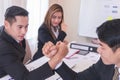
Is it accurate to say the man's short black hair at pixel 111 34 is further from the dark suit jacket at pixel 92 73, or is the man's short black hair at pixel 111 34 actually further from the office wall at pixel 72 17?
the office wall at pixel 72 17

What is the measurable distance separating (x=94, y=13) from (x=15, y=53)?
224cm

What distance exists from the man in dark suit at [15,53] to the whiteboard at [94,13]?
2056 millimetres

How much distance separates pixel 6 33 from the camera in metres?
1.45

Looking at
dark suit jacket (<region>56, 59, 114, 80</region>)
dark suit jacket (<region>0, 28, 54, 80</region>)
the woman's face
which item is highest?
the woman's face

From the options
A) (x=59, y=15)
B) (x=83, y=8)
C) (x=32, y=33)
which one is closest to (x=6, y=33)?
(x=59, y=15)

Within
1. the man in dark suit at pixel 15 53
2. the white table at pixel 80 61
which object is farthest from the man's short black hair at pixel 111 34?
the white table at pixel 80 61

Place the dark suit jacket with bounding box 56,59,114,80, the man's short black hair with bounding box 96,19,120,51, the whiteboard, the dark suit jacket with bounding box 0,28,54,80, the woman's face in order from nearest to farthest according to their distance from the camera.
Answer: the man's short black hair with bounding box 96,19,120,51 < the dark suit jacket with bounding box 0,28,54,80 < the dark suit jacket with bounding box 56,59,114,80 < the woman's face < the whiteboard

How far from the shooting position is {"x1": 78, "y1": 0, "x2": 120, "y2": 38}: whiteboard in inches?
129

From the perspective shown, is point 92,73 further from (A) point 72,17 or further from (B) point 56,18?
(A) point 72,17

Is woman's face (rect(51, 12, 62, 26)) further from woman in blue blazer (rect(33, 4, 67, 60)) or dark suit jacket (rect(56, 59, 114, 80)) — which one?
dark suit jacket (rect(56, 59, 114, 80))

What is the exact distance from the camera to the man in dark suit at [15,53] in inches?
51.1

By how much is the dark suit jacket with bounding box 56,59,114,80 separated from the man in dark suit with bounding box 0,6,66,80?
151 mm

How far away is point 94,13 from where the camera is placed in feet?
11.2

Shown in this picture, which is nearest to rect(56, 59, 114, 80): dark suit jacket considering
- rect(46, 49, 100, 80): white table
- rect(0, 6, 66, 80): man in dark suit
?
rect(0, 6, 66, 80): man in dark suit
